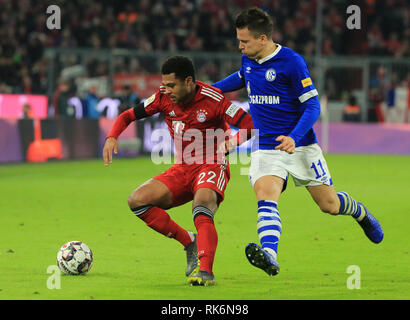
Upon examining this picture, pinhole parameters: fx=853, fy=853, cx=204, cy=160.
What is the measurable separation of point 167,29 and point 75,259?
75.3 ft

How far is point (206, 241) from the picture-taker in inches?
253

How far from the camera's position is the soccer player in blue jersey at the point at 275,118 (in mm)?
6574

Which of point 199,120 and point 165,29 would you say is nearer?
point 199,120

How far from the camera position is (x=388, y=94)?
80.3 feet

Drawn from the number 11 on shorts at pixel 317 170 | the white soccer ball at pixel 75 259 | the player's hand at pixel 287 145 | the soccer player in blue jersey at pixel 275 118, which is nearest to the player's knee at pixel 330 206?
the soccer player in blue jersey at pixel 275 118

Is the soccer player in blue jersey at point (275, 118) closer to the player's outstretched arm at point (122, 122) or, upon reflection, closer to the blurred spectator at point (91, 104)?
the player's outstretched arm at point (122, 122)

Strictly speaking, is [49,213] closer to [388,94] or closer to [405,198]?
[405,198]

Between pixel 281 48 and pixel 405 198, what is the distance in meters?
7.23

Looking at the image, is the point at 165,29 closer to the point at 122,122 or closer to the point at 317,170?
the point at 122,122

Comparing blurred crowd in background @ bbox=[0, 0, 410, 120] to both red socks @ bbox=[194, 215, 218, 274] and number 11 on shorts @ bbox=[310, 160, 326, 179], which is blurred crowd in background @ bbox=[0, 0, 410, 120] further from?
red socks @ bbox=[194, 215, 218, 274]

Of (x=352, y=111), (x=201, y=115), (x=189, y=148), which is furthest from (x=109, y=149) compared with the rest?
(x=352, y=111)

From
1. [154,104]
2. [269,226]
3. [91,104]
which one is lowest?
[91,104]

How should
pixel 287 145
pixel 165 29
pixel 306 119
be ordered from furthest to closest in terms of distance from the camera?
pixel 165 29 → pixel 306 119 → pixel 287 145
